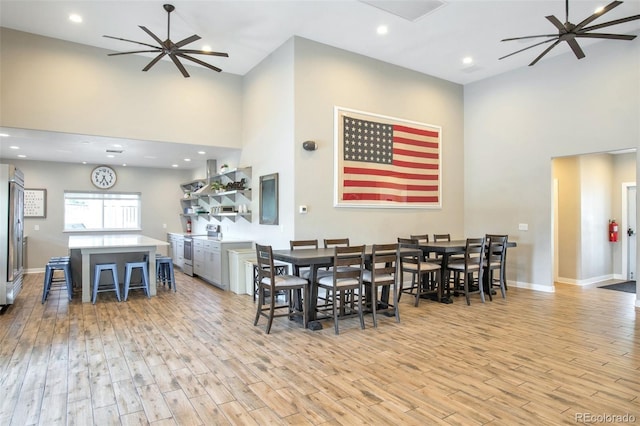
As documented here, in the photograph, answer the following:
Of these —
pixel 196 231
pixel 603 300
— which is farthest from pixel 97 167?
pixel 603 300

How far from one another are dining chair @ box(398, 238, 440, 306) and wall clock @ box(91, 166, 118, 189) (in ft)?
25.9

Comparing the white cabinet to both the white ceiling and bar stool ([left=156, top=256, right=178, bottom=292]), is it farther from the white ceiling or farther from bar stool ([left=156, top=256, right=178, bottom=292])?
the white ceiling

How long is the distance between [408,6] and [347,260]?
340 cm

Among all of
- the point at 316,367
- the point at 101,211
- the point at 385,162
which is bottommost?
the point at 316,367

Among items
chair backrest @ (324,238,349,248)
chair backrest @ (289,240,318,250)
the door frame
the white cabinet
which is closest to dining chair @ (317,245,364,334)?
chair backrest @ (289,240,318,250)

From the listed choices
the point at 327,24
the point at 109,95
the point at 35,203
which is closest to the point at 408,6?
the point at 327,24

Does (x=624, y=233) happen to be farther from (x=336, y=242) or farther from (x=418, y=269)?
(x=336, y=242)

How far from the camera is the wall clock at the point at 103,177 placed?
9.57m

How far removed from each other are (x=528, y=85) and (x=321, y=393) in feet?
21.9

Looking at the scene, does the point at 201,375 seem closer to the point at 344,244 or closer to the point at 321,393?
the point at 321,393

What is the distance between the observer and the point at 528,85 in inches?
270

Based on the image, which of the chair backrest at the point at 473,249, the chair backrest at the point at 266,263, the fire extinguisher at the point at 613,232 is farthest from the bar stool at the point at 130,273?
the fire extinguisher at the point at 613,232

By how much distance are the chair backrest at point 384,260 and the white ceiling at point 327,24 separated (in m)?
3.14

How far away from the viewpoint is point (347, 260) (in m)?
4.30
